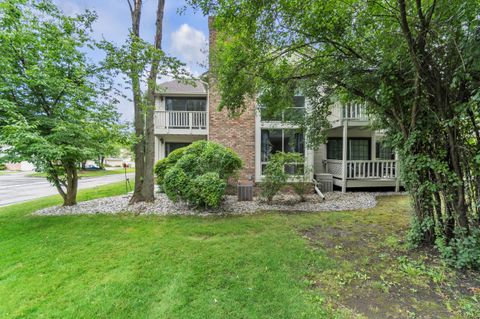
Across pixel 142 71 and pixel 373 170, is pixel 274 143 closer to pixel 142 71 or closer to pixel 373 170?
pixel 373 170

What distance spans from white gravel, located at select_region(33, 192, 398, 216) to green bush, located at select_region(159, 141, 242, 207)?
48cm

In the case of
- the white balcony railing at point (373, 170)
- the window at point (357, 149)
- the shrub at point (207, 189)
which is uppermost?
the window at point (357, 149)

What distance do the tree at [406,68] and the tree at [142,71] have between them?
205 centimetres

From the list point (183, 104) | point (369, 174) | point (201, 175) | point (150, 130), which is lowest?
point (369, 174)

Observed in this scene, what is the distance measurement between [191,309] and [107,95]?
23.7 ft

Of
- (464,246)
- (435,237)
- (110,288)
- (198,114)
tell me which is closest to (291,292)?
(110,288)

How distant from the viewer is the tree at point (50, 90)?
5551mm

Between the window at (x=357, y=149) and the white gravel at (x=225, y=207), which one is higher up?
the window at (x=357, y=149)

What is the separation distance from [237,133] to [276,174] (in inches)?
129

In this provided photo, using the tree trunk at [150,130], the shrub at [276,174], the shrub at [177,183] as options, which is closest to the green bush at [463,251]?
the shrub at [276,174]

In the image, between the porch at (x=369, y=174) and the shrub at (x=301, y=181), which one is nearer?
the shrub at (x=301, y=181)

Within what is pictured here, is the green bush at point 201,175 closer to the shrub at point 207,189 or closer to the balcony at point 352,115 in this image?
the shrub at point 207,189

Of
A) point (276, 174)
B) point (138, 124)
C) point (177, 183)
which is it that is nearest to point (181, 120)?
point (138, 124)

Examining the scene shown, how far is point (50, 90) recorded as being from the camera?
20.4ft
